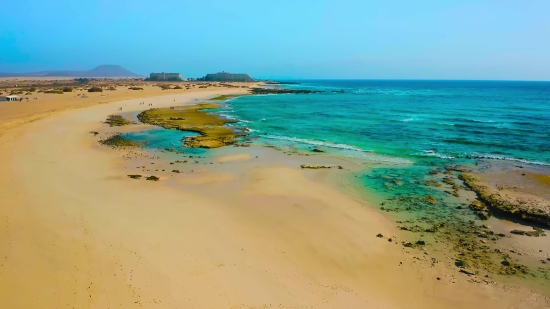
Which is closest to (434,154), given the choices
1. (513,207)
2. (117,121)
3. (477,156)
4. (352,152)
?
(477,156)

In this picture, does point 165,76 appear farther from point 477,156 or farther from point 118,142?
point 477,156

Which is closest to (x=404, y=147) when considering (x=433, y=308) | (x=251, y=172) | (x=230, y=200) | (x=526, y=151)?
(x=526, y=151)

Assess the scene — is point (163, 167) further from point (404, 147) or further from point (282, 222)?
point (404, 147)

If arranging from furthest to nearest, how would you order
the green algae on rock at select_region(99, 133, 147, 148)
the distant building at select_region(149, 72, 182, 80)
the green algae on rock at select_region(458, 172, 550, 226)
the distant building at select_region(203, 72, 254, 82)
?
the distant building at select_region(203, 72, 254, 82)
the distant building at select_region(149, 72, 182, 80)
the green algae on rock at select_region(99, 133, 147, 148)
the green algae on rock at select_region(458, 172, 550, 226)

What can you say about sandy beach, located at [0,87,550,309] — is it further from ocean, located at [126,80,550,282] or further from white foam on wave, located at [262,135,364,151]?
white foam on wave, located at [262,135,364,151]

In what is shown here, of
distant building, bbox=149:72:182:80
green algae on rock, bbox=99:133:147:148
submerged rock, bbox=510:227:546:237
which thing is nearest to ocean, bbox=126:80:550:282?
submerged rock, bbox=510:227:546:237

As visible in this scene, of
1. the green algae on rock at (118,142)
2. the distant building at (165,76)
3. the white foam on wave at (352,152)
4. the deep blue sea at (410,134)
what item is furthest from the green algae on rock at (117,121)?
the distant building at (165,76)

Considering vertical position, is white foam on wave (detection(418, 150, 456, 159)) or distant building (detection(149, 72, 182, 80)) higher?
distant building (detection(149, 72, 182, 80))
